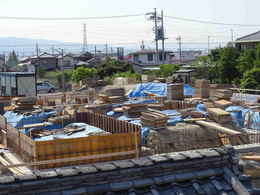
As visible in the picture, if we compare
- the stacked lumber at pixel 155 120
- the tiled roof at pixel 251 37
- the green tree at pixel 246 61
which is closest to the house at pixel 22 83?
the green tree at pixel 246 61

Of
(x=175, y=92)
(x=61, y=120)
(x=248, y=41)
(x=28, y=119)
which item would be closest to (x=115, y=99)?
(x=175, y=92)

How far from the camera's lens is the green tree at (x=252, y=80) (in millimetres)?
30797

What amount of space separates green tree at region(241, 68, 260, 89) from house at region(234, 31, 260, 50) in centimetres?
1182

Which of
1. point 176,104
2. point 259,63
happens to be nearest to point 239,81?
point 259,63

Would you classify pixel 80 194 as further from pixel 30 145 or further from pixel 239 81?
pixel 239 81

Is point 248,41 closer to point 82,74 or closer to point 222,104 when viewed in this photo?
point 82,74

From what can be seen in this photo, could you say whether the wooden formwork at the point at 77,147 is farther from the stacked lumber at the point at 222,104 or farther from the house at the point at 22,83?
the house at the point at 22,83

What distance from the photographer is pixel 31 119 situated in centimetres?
1895

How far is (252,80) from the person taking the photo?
30984mm

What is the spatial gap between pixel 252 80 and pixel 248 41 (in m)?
12.9

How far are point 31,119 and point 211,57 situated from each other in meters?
31.4

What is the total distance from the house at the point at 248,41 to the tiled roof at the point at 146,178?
38.1 metres

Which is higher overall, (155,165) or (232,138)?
(155,165)

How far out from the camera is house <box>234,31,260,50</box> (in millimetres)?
42906
